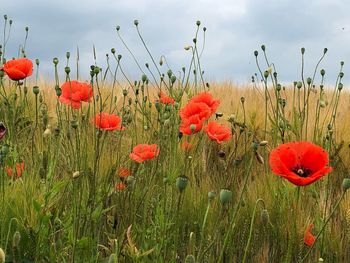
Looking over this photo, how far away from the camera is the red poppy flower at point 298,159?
127 centimetres

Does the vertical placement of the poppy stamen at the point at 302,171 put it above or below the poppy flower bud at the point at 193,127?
below

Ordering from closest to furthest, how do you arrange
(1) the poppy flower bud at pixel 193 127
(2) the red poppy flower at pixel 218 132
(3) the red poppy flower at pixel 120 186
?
(1) the poppy flower bud at pixel 193 127 → (2) the red poppy flower at pixel 218 132 → (3) the red poppy flower at pixel 120 186

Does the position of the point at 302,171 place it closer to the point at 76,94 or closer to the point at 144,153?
the point at 144,153

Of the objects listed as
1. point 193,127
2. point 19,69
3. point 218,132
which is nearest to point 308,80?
point 218,132

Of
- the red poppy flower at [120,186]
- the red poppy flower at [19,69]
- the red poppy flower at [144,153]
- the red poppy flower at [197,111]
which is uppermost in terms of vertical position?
the red poppy flower at [19,69]

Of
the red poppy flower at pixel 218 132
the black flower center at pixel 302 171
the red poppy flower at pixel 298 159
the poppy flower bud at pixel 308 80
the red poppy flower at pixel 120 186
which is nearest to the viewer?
the red poppy flower at pixel 298 159

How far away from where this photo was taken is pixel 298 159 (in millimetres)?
1412

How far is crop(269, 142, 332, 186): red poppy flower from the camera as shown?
1266 mm

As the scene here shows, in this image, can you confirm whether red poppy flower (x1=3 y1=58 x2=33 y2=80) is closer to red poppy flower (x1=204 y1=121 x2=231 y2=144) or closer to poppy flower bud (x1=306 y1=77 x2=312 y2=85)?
red poppy flower (x1=204 y1=121 x2=231 y2=144)

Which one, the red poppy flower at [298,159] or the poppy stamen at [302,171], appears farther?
the poppy stamen at [302,171]

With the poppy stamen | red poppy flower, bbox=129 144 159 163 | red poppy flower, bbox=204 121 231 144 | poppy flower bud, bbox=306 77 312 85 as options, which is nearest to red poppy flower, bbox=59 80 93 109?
red poppy flower, bbox=129 144 159 163

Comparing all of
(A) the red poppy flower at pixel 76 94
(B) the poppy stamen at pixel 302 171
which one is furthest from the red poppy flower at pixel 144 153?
(B) the poppy stamen at pixel 302 171

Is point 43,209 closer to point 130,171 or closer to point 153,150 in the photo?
point 153,150

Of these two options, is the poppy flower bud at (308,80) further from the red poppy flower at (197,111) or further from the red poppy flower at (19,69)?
the red poppy flower at (19,69)
